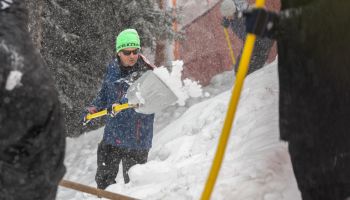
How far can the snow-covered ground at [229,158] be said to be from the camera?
3.60m

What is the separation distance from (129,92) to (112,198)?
234 centimetres

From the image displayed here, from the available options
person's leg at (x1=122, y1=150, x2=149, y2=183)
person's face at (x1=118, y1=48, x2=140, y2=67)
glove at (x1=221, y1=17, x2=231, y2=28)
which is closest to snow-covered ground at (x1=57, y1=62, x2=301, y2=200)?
person's leg at (x1=122, y1=150, x2=149, y2=183)

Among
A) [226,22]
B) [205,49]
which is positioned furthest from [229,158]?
[205,49]

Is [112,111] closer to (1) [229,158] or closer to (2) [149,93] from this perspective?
(2) [149,93]

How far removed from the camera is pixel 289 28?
226 cm

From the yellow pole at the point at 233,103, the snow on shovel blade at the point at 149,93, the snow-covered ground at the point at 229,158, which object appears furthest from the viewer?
the snow on shovel blade at the point at 149,93

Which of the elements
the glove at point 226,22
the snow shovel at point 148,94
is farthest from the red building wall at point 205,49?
the snow shovel at point 148,94

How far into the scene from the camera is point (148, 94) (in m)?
5.64

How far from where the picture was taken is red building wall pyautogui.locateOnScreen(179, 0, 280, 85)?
50.9 ft

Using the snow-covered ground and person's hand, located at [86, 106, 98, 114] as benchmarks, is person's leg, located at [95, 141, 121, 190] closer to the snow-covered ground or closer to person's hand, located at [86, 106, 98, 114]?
the snow-covered ground

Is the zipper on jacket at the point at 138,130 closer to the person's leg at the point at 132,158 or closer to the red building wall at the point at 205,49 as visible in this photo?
the person's leg at the point at 132,158

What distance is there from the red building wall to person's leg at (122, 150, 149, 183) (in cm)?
924

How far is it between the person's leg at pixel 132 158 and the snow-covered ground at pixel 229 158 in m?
0.17

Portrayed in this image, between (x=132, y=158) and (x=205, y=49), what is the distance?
1015 centimetres
